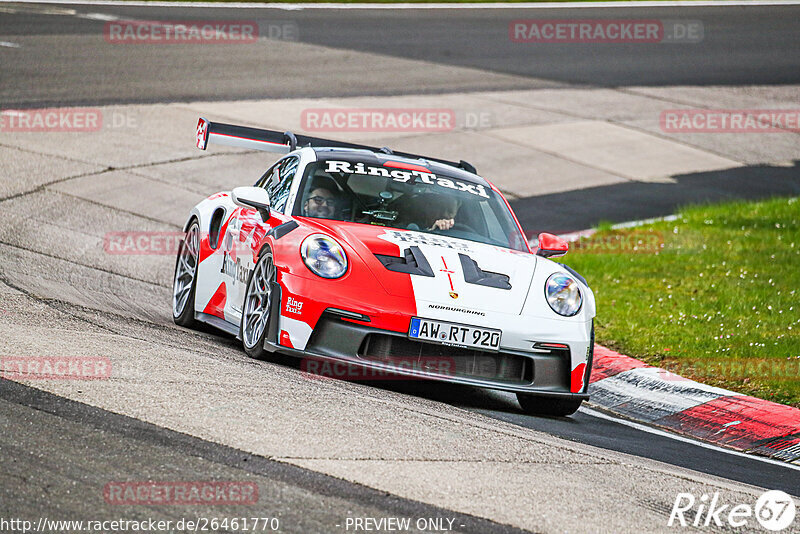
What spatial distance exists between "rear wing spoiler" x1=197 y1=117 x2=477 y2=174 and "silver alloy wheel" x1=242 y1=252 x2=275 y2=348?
154cm

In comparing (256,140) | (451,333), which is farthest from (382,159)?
(451,333)

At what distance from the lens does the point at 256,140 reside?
902 cm

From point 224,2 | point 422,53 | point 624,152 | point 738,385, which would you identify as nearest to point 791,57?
point 422,53

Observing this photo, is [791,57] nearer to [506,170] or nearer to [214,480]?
[506,170]

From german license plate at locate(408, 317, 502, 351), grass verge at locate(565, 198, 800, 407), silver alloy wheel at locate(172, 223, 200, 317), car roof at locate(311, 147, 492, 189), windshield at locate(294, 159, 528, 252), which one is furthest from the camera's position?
silver alloy wheel at locate(172, 223, 200, 317)

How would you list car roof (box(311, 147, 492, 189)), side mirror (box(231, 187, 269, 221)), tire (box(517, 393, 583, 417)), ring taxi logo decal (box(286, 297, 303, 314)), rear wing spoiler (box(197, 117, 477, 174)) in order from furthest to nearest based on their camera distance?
rear wing spoiler (box(197, 117, 477, 174)) → car roof (box(311, 147, 492, 189)) → side mirror (box(231, 187, 269, 221)) → tire (box(517, 393, 583, 417)) → ring taxi logo decal (box(286, 297, 303, 314))

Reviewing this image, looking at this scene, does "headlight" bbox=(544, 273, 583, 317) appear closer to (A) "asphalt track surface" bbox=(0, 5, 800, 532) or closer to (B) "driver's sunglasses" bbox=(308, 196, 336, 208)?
(A) "asphalt track surface" bbox=(0, 5, 800, 532)

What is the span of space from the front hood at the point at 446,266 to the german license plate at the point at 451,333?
3.6 inches

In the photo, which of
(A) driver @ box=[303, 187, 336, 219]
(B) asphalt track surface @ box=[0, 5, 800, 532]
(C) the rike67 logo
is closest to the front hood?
(A) driver @ box=[303, 187, 336, 219]

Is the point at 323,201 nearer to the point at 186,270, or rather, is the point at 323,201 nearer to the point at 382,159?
the point at 382,159

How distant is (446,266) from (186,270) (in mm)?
2845

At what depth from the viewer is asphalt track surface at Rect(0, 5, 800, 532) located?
4527 millimetres

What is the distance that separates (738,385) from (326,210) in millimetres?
3144

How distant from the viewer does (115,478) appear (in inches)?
174
